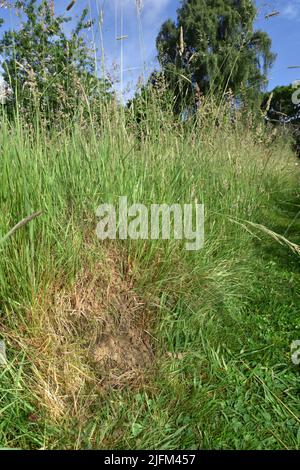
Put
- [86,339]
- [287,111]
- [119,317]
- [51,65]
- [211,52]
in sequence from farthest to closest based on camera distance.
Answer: [287,111] < [211,52] < [51,65] < [119,317] < [86,339]

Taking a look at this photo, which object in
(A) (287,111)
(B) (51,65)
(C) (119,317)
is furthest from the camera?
(A) (287,111)

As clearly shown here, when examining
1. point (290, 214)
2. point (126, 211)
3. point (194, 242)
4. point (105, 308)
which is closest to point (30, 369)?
point (105, 308)

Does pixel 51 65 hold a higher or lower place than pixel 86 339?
higher

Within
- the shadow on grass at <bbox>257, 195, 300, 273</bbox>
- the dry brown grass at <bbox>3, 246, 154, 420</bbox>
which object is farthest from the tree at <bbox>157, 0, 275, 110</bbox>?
the dry brown grass at <bbox>3, 246, 154, 420</bbox>

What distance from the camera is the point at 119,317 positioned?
161 centimetres

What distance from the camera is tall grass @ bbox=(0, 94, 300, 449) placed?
1262 mm

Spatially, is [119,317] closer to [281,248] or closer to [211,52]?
[281,248]

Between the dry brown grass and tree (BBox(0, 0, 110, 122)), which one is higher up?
tree (BBox(0, 0, 110, 122))

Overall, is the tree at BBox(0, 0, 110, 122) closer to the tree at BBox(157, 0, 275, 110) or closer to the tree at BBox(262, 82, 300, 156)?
the tree at BBox(157, 0, 275, 110)

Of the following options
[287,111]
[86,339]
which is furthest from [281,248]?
[287,111]

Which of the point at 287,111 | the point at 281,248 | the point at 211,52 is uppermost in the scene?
the point at 287,111
